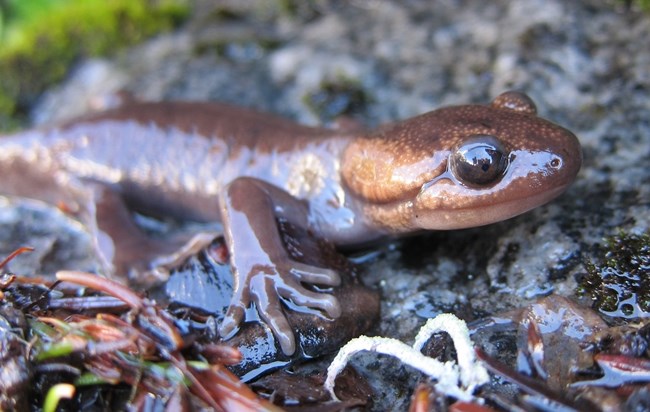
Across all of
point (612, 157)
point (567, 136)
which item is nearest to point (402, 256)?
point (567, 136)

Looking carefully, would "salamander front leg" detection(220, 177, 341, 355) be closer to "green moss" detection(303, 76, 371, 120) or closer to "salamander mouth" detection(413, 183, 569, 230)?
"salamander mouth" detection(413, 183, 569, 230)

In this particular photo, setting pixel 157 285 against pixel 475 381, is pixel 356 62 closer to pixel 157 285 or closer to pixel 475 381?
pixel 157 285

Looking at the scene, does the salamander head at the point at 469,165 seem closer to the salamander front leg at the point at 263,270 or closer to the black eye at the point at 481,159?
the black eye at the point at 481,159

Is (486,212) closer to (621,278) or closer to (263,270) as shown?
(621,278)

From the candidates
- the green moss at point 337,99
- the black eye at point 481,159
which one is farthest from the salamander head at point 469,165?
the green moss at point 337,99

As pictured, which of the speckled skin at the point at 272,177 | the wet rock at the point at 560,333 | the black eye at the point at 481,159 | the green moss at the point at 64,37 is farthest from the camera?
the green moss at the point at 64,37

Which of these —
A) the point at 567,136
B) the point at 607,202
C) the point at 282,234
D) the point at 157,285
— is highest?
the point at 567,136
